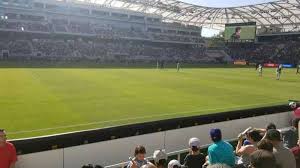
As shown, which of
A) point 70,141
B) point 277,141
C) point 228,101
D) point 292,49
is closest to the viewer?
point 277,141

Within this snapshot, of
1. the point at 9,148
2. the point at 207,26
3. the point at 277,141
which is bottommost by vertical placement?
the point at 9,148

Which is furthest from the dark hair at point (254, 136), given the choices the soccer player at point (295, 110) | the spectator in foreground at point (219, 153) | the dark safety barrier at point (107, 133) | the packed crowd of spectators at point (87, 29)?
the packed crowd of spectators at point (87, 29)

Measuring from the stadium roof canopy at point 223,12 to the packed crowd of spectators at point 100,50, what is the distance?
9.66 m

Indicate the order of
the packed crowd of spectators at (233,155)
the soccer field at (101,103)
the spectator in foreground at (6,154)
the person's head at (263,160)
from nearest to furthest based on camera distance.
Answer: the person's head at (263,160) → the packed crowd of spectators at (233,155) → the spectator in foreground at (6,154) → the soccer field at (101,103)

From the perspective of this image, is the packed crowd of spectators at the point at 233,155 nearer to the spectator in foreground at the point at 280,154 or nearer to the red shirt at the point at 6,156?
the spectator in foreground at the point at 280,154

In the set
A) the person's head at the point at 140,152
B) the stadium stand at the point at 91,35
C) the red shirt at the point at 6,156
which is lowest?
the red shirt at the point at 6,156

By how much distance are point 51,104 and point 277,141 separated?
51.5 feet

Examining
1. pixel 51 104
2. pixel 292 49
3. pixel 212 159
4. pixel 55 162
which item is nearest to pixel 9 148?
pixel 55 162

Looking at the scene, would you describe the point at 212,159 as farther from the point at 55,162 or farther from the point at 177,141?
the point at 177,141

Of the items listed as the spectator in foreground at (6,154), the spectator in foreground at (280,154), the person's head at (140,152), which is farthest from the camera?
the spectator in foreground at (6,154)

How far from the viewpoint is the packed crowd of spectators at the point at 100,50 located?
75750 mm

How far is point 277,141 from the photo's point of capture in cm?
639

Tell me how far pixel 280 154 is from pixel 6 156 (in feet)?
16.9

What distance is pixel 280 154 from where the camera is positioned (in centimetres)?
630
